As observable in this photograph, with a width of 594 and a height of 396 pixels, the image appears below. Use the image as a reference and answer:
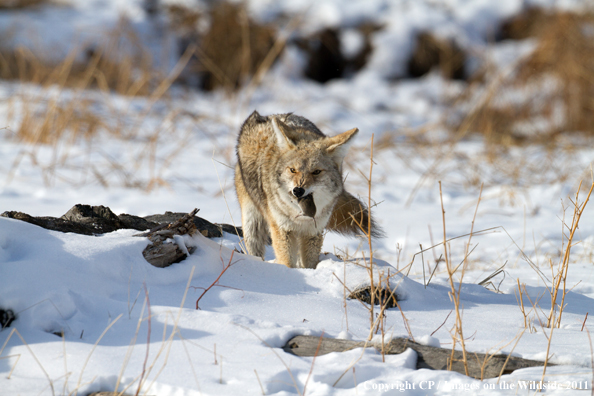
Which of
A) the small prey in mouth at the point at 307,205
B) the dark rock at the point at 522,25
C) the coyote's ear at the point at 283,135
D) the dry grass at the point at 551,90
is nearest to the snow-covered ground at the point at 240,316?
the small prey in mouth at the point at 307,205

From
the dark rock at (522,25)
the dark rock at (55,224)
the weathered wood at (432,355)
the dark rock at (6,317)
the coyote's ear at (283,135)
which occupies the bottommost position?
the weathered wood at (432,355)

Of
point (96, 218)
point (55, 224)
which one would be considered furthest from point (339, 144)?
point (55, 224)

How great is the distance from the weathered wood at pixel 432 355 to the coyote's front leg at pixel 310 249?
1.62 metres

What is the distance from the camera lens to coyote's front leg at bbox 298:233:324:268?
155 inches

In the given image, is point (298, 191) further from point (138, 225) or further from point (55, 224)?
point (55, 224)

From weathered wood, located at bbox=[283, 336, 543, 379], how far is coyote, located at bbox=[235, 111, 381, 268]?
1230 mm

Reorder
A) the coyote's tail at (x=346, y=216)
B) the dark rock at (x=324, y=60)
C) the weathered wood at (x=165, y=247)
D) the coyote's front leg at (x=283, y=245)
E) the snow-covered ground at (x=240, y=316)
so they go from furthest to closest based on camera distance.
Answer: the dark rock at (x=324, y=60) < the coyote's tail at (x=346, y=216) < the coyote's front leg at (x=283, y=245) < the weathered wood at (x=165, y=247) < the snow-covered ground at (x=240, y=316)

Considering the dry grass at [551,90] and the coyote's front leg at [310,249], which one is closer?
the coyote's front leg at [310,249]

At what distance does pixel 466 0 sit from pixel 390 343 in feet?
52.7

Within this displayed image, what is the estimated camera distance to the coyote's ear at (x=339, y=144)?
12.6 ft

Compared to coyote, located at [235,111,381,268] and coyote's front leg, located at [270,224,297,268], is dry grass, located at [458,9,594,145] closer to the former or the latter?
coyote, located at [235,111,381,268]

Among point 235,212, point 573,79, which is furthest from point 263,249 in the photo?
point 573,79

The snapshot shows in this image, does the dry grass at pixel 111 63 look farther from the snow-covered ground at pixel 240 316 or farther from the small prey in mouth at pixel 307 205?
the small prey in mouth at pixel 307 205

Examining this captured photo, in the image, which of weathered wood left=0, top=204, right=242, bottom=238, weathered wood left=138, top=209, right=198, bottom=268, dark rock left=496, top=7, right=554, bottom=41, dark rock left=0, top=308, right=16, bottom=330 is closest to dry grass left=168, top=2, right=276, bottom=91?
dark rock left=496, top=7, right=554, bottom=41
